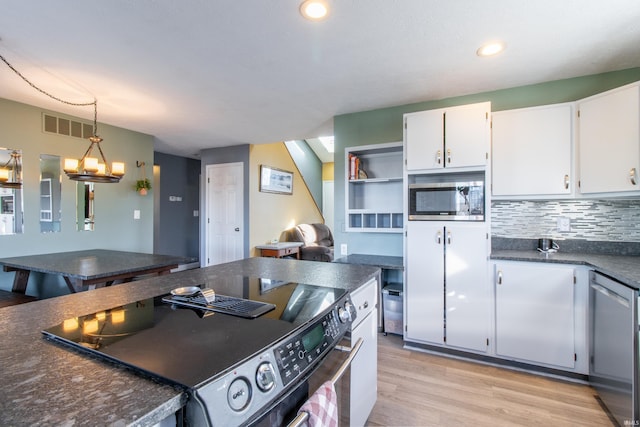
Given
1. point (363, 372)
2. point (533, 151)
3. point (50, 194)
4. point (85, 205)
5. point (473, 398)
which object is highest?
point (533, 151)

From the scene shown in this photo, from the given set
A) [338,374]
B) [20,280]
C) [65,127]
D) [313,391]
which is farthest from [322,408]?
[65,127]

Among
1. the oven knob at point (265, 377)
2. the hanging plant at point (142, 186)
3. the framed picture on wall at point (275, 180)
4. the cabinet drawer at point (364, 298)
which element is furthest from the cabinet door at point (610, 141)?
the hanging plant at point (142, 186)

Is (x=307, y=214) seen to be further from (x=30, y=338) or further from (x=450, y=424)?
(x=30, y=338)

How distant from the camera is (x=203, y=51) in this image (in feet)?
7.00

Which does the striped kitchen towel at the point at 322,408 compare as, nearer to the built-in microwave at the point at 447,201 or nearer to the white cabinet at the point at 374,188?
the built-in microwave at the point at 447,201

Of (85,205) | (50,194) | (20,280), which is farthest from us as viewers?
(85,205)

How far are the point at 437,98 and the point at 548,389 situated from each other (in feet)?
8.52

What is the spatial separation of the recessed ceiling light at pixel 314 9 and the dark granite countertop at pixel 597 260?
216 centimetres

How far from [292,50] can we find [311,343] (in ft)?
6.47

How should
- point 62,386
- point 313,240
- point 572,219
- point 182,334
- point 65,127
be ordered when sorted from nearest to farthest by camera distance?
point 62,386
point 182,334
point 572,219
point 65,127
point 313,240

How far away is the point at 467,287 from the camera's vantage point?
8.16ft

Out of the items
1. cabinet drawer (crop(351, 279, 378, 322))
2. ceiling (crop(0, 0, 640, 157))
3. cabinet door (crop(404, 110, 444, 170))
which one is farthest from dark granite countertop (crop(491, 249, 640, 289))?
ceiling (crop(0, 0, 640, 157))

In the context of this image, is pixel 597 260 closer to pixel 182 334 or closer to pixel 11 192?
pixel 182 334

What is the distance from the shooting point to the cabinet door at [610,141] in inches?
79.7
